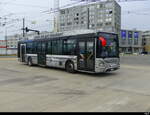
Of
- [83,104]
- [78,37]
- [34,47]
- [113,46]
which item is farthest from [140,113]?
[34,47]

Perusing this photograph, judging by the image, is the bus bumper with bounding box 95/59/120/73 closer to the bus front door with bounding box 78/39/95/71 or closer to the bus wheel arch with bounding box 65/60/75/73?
the bus front door with bounding box 78/39/95/71

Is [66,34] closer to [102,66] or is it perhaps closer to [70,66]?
[70,66]

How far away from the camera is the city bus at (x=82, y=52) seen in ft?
31.6

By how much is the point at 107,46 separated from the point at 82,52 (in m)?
1.70

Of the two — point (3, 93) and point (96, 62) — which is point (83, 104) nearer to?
point (3, 93)

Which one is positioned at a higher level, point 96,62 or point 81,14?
point 81,14

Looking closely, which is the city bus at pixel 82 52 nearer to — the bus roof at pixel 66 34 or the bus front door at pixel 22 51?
the bus roof at pixel 66 34

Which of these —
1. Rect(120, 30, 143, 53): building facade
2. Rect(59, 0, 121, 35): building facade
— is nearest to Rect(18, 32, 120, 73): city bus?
Rect(59, 0, 121, 35): building facade

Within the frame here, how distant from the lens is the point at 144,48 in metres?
110

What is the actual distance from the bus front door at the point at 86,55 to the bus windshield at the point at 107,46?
0.49 meters

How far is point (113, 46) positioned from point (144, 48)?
10990cm

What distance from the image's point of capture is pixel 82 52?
34.2 feet

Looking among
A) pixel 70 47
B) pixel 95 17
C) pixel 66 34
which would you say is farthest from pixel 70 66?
pixel 95 17

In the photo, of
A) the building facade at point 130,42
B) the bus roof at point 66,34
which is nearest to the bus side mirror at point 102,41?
the bus roof at point 66,34
